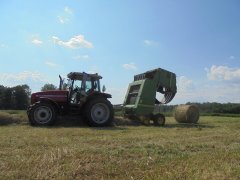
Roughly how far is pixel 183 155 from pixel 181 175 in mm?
1498

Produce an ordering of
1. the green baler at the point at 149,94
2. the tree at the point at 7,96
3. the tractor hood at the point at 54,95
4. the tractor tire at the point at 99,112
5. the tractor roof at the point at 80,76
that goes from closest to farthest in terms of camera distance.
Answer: the tractor tire at the point at 99,112, the tractor hood at the point at 54,95, the tractor roof at the point at 80,76, the green baler at the point at 149,94, the tree at the point at 7,96

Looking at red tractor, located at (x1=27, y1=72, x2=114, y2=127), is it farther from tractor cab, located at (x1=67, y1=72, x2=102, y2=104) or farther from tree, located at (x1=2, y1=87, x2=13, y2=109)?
tree, located at (x1=2, y1=87, x2=13, y2=109)

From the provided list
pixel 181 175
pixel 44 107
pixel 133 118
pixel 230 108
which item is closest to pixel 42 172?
pixel 181 175

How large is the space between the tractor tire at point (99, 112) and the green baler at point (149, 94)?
1.79m

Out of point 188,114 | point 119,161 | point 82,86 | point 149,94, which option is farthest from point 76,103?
point 119,161

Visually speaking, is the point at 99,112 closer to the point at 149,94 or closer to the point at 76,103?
the point at 76,103

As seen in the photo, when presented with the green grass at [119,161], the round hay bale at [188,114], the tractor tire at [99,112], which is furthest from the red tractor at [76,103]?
the green grass at [119,161]

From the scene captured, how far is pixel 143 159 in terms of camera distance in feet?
21.7

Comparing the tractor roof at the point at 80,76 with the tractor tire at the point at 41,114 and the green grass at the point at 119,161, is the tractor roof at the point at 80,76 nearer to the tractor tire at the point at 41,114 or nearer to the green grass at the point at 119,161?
the tractor tire at the point at 41,114

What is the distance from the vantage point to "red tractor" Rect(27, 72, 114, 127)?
589 inches

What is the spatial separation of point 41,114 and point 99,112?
6.87 ft

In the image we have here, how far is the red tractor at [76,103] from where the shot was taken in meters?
15.0

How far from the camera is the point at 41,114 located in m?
15.0

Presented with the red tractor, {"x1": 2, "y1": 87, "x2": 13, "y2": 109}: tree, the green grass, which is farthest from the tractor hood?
{"x1": 2, "y1": 87, "x2": 13, "y2": 109}: tree
